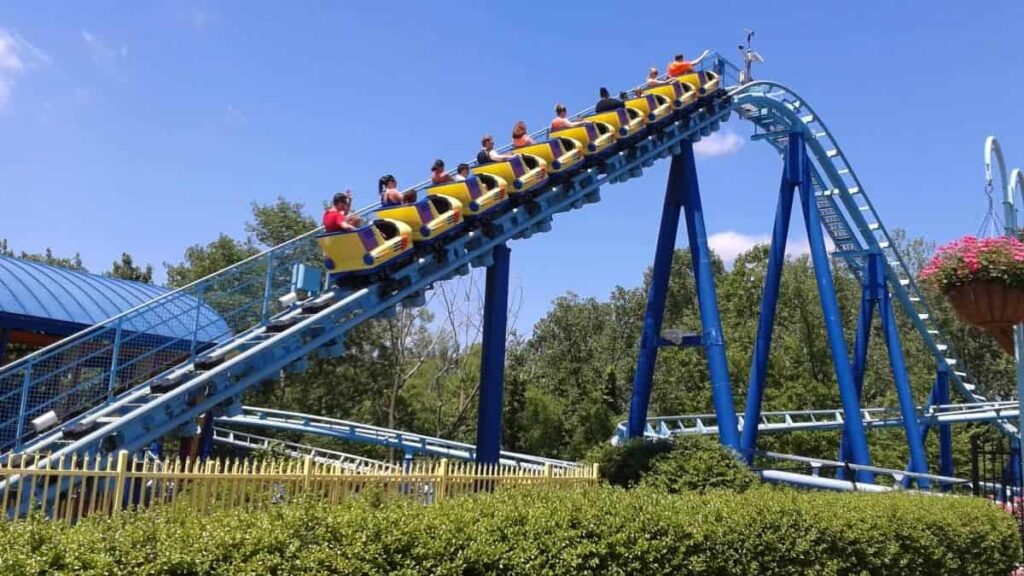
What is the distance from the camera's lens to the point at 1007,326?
821 centimetres

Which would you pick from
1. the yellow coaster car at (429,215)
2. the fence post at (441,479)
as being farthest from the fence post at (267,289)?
the fence post at (441,479)

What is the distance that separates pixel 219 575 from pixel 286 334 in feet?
18.0

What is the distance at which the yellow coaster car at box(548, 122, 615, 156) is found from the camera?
13.2 metres

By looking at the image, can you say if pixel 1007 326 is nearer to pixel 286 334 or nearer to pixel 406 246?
pixel 406 246

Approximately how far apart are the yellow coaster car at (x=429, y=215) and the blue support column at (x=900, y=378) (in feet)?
33.9

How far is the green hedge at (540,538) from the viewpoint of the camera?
12.1 feet

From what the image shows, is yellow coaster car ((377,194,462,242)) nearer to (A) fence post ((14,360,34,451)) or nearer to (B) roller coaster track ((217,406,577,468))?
(A) fence post ((14,360,34,451))

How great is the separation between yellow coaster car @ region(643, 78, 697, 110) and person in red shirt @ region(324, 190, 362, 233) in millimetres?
6961

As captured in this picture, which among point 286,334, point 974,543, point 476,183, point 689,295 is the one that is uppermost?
point 689,295

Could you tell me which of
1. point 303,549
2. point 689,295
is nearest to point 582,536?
point 303,549

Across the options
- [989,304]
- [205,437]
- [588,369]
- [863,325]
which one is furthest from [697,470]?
[588,369]

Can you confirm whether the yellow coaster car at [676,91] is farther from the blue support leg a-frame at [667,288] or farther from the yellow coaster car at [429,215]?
the yellow coaster car at [429,215]

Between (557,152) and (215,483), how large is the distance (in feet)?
27.1

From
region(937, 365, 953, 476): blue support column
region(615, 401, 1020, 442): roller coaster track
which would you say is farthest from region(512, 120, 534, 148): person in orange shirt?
region(937, 365, 953, 476): blue support column
